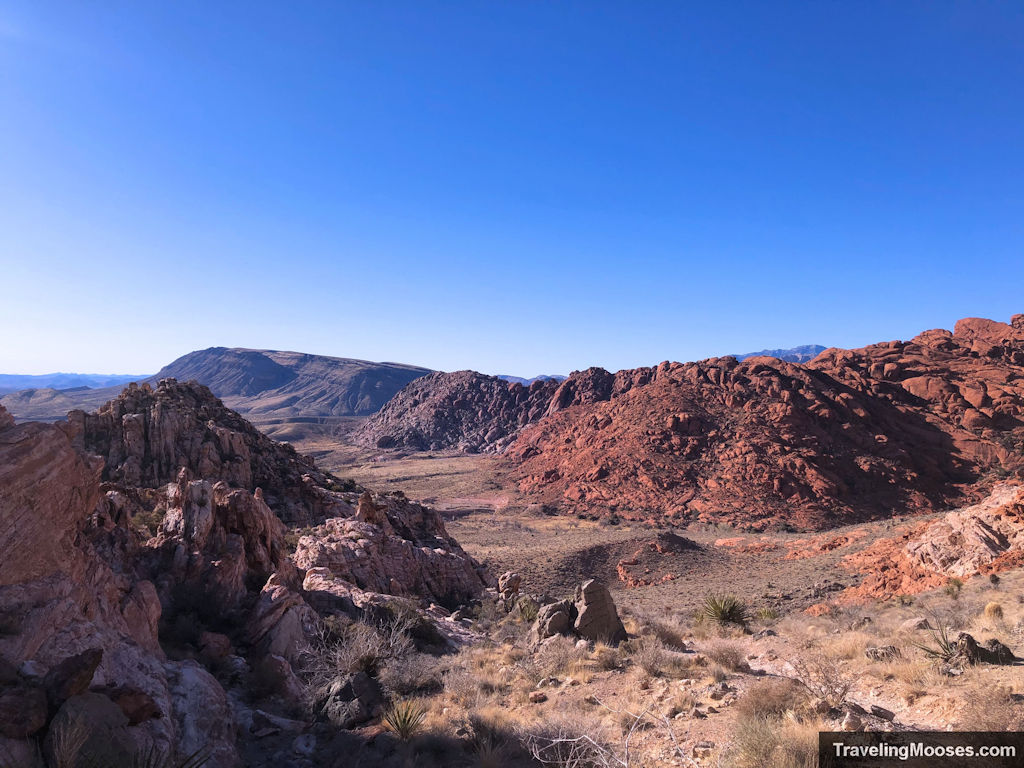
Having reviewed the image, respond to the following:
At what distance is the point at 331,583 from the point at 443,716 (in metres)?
6.81

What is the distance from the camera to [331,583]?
13.0m

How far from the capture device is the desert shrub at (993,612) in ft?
33.5

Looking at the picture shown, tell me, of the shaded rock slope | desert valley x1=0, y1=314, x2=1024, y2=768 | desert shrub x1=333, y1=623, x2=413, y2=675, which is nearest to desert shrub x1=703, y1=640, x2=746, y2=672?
desert valley x1=0, y1=314, x2=1024, y2=768

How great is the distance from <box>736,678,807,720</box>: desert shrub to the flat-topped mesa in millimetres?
17283

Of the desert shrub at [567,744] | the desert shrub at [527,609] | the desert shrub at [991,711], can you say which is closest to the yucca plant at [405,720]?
the desert shrub at [567,744]

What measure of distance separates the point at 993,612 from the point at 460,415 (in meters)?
98.5

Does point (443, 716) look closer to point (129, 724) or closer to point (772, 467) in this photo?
point (129, 724)

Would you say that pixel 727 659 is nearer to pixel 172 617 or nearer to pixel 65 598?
pixel 65 598

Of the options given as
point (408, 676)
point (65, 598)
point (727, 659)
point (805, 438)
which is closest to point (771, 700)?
point (727, 659)

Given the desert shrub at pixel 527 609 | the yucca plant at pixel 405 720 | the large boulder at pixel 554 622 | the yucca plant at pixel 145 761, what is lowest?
the desert shrub at pixel 527 609

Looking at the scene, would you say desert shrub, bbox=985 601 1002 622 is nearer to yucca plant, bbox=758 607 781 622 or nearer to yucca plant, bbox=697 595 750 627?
yucca plant, bbox=697 595 750 627

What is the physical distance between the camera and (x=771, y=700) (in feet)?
19.8

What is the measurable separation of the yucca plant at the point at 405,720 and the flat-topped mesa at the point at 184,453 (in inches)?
560

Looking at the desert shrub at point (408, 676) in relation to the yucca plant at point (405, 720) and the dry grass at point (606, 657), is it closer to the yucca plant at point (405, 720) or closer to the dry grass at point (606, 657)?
the yucca plant at point (405, 720)
